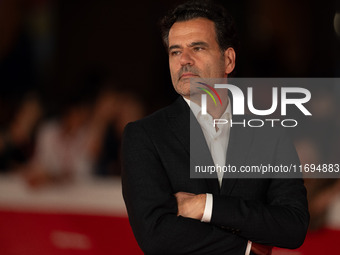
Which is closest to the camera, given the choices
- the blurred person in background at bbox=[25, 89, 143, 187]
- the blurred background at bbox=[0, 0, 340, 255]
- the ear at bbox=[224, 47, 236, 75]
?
the ear at bbox=[224, 47, 236, 75]

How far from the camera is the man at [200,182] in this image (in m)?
1.56

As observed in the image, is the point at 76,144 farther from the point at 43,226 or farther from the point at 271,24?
the point at 271,24

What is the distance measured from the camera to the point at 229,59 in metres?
1.79

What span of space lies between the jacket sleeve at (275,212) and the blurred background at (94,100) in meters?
0.79

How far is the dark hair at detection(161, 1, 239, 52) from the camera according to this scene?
5.59 feet

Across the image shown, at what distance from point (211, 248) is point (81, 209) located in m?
2.21

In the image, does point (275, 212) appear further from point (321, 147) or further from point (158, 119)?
point (321, 147)

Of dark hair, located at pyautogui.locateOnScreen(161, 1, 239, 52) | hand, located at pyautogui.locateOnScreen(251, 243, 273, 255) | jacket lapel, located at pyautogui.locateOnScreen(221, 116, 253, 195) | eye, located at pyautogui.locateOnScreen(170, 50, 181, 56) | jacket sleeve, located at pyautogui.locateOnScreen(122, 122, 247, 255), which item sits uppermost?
dark hair, located at pyautogui.locateOnScreen(161, 1, 239, 52)

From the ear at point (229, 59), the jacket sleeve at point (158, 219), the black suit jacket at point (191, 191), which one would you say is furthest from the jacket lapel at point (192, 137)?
the ear at point (229, 59)

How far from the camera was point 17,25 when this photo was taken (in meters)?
7.71

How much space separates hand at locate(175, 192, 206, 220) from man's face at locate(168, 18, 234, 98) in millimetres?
343

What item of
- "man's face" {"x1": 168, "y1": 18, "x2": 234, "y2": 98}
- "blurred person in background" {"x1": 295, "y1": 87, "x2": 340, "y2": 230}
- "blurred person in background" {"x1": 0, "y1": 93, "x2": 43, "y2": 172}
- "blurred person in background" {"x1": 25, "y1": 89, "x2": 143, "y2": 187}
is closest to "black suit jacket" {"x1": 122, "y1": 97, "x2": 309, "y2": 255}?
"man's face" {"x1": 168, "y1": 18, "x2": 234, "y2": 98}

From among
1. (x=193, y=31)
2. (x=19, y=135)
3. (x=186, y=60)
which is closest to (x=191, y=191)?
(x=186, y=60)

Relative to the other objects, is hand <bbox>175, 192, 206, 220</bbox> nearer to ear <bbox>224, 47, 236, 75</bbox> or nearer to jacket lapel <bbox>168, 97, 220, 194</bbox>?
jacket lapel <bbox>168, 97, 220, 194</bbox>
